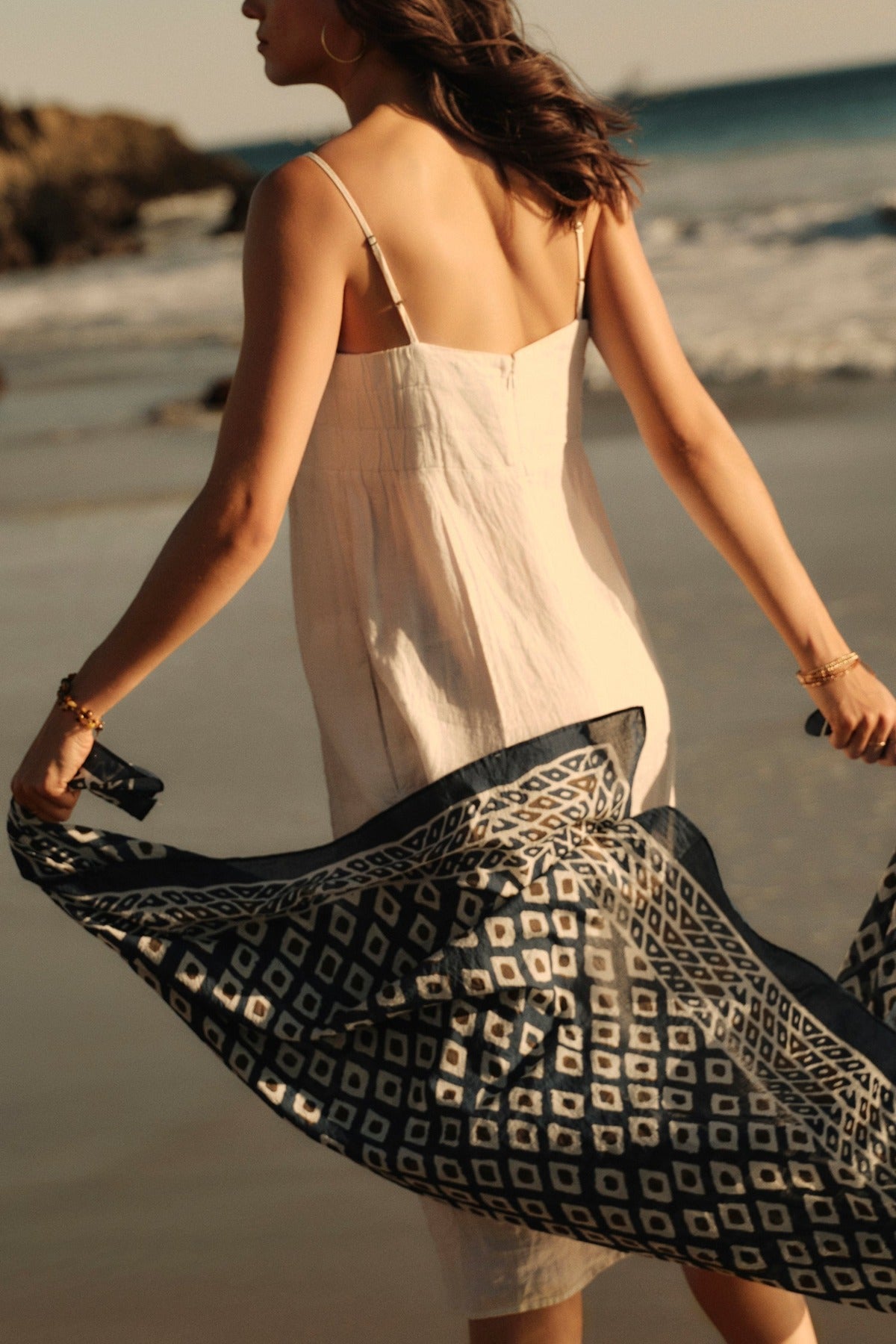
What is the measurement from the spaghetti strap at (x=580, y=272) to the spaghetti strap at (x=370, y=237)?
0.78 ft

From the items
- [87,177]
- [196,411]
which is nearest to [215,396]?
[196,411]

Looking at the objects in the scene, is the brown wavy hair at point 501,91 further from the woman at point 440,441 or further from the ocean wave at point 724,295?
the ocean wave at point 724,295

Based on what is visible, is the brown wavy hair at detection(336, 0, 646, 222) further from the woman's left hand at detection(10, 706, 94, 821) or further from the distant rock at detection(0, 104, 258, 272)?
the distant rock at detection(0, 104, 258, 272)

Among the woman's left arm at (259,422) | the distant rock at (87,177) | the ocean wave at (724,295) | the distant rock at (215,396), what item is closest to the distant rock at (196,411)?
the distant rock at (215,396)

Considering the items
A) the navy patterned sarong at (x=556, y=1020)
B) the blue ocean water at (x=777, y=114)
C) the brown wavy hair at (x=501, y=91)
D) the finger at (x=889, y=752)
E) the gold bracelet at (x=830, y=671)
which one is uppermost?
the blue ocean water at (x=777, y=114)

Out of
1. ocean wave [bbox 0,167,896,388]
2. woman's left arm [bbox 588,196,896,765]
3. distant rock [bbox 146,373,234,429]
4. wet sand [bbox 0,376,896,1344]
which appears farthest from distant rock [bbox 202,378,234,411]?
woman's left arm [bbox 588,196,896,765]

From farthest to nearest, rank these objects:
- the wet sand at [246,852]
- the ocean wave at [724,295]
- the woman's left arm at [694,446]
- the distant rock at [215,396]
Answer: the ocean wave at [724,295] → the distant rock at [215,396] → the wet sand at [246,852] → the woman's left arm at [694,446]

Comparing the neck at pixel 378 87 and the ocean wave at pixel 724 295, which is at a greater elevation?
the ocean wave at pixel 724 295

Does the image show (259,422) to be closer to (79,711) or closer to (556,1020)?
(79,711)

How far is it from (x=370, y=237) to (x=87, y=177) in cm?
4240

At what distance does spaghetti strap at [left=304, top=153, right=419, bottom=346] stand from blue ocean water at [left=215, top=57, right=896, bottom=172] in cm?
3276

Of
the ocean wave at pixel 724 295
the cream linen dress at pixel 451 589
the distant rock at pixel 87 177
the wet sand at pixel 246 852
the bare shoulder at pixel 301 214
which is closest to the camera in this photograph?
the bare shoulder at pixel 301 214

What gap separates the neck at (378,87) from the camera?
1.67 m

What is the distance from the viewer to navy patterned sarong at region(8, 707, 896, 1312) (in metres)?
1.56
